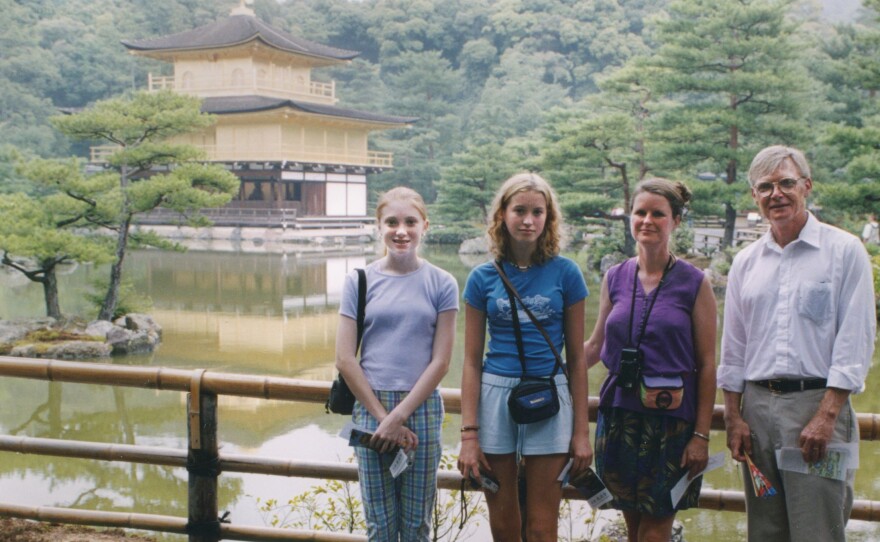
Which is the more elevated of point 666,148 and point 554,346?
point 666,148

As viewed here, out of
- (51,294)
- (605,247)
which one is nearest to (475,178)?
(605,247)

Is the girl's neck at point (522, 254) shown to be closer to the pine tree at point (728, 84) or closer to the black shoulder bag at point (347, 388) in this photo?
the black shoulder bag at point (347, 388)

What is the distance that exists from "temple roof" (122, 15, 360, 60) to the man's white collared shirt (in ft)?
67.1

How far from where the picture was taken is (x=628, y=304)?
183 cm

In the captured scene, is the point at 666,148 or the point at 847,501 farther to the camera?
the point at 666,148

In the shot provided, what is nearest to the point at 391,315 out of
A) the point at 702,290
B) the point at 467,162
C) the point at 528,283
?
the point at 528,283

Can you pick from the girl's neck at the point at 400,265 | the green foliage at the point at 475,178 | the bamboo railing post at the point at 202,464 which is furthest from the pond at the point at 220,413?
the green foliage at the point at 475,178

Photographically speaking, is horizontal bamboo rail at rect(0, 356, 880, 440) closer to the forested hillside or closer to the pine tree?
the forested hillside

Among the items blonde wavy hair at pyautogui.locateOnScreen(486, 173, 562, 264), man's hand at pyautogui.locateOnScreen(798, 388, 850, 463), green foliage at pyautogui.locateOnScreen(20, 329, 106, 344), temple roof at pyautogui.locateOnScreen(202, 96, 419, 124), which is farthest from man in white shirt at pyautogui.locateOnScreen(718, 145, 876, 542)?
temple roof at pyautogui.locateOnScreen(202, 96, 419, 124)

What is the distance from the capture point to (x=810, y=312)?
1.71 m

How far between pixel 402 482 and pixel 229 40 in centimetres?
2133

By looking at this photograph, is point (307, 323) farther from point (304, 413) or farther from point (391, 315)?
point (391, 315)

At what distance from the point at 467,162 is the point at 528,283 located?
20.2 m

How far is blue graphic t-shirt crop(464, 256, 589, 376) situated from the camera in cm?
180
